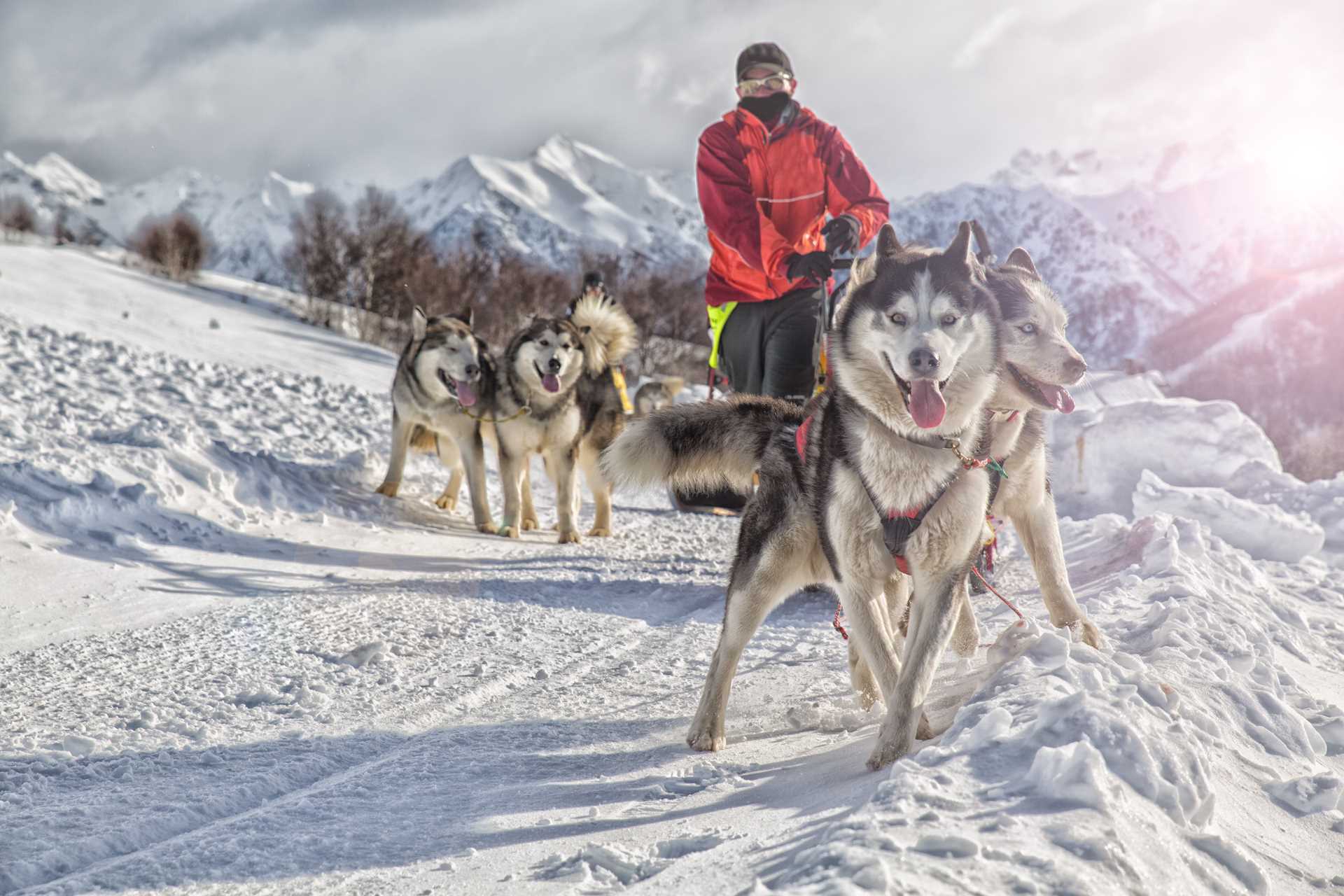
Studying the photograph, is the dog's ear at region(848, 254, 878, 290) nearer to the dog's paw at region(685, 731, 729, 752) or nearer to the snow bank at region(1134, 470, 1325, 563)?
the dog's paw at region(685, 731, 729, 752)

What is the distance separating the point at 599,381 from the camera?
7770 millimetres

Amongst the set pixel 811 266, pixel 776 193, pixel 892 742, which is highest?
pixel 776 193

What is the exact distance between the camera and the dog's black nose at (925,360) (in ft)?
8.57

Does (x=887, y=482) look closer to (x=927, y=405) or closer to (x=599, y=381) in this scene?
(x=927, y=405)

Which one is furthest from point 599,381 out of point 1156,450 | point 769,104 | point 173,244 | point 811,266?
point 173,244

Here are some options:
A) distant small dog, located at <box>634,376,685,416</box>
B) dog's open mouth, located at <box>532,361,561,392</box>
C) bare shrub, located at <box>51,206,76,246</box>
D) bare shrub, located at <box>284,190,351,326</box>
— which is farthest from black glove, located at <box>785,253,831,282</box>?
bare shrub, located at <box>51,206,76,246</box>

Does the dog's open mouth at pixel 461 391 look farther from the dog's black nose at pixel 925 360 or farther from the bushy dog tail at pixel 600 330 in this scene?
the dog's black nose at pixel 925 360

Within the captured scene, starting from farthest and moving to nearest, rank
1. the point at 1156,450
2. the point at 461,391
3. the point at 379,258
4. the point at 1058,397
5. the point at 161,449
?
1. the point at 379,258
2. the point at 1156,450
3. the point at 461,391
4. the point at 161,449
5. the point at 1058,397

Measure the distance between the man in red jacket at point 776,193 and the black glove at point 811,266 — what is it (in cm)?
48

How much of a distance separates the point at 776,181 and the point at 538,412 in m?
2.91

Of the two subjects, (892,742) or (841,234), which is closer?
(892,742)

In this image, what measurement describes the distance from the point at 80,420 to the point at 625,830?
21.3ft

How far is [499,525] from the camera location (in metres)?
7.36

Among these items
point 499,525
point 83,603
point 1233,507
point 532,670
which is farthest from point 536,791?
point 1233,507
